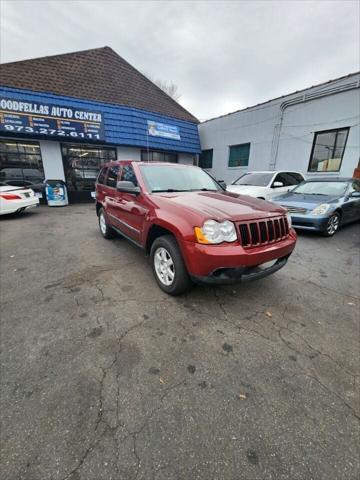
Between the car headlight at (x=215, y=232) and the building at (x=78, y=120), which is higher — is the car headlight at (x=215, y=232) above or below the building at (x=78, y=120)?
below

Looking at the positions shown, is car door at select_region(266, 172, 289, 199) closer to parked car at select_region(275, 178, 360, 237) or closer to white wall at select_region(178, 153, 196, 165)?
parked car at select_region(275, 178, 360, 237)

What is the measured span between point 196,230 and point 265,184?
6060 millimetres

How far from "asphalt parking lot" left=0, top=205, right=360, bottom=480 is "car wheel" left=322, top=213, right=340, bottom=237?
8.48 feet

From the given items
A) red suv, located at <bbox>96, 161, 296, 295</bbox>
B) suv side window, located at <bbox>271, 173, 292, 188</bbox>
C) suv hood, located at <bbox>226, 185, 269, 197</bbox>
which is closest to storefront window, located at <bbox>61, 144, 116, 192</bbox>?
suv hood, located at <bbox>226, 185, 269, 197</bbox>

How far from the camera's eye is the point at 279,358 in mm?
2029

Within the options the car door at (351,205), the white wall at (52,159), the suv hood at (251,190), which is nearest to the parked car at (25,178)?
the white wall at (52,159)

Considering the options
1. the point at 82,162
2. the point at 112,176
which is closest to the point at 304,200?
the point at 112,176

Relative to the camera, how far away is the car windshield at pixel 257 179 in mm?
7560

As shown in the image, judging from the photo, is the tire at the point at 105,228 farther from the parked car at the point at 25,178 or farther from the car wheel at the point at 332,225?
the parked car at the point at 25,178

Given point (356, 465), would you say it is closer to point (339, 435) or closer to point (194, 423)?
point (339, 435)

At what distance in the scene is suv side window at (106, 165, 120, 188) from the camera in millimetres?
4340

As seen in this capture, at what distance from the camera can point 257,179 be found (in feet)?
25.7

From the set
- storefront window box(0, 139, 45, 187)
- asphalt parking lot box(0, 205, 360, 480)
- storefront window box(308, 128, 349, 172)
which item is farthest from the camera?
storefront window box(0, 139, 45, 187)

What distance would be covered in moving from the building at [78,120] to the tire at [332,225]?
8.87m
